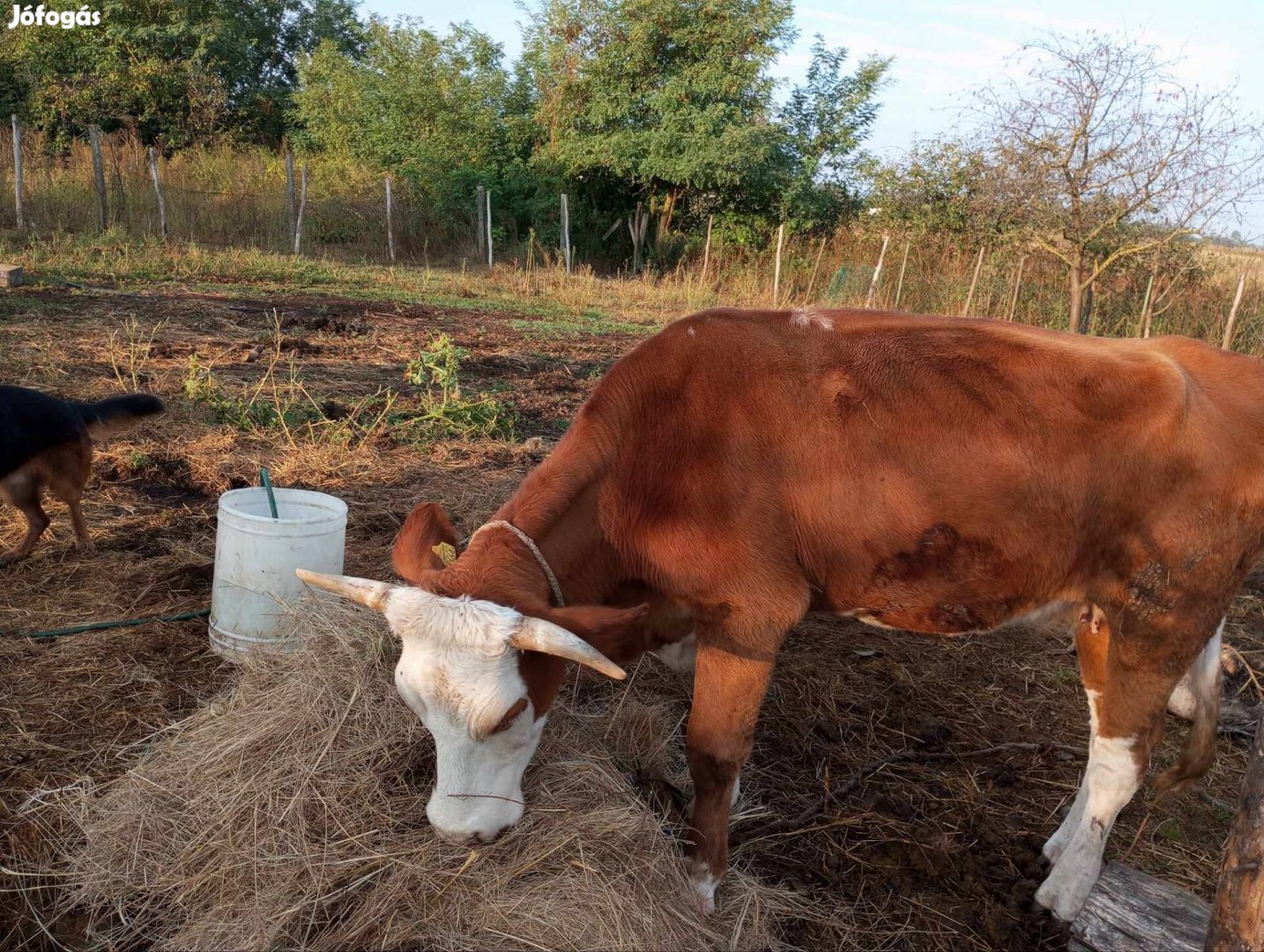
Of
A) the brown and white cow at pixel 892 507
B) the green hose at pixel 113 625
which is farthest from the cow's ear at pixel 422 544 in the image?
the green hose at pixel 113 625

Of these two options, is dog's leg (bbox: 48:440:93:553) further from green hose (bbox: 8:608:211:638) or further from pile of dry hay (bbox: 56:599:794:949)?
pile of dry hay (bbox: 56:599:794:949)

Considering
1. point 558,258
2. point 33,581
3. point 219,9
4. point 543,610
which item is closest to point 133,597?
point 33,581

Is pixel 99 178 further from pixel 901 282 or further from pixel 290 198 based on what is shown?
pixel 901 282

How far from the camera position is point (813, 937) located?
309 centimetres

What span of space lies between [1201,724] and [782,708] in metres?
1.73

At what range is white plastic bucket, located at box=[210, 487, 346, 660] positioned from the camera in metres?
3.97

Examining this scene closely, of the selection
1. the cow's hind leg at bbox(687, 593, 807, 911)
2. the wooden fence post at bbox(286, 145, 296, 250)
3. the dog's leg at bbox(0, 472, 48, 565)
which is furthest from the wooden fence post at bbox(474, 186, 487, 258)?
the cow's hind leg at bbox(687, 593, 807, 911)

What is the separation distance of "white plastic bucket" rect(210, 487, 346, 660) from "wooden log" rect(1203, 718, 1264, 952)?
347 centimetres

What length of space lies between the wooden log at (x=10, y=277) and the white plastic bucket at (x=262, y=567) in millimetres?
10463

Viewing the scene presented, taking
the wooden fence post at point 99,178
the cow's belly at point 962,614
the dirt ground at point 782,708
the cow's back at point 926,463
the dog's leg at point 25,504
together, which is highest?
the wooden fence post at point 99,178

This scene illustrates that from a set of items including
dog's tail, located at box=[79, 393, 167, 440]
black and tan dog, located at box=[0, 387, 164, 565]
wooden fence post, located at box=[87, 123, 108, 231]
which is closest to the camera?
black and tan dog, located at box=[0, 387, 164, 565]

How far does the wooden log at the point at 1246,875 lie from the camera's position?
2209 mm

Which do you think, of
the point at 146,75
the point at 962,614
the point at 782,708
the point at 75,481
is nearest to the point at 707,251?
the point at 146,75

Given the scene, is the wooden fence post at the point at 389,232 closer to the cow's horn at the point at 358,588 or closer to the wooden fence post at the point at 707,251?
the wooden fence post at the point at 707,251
